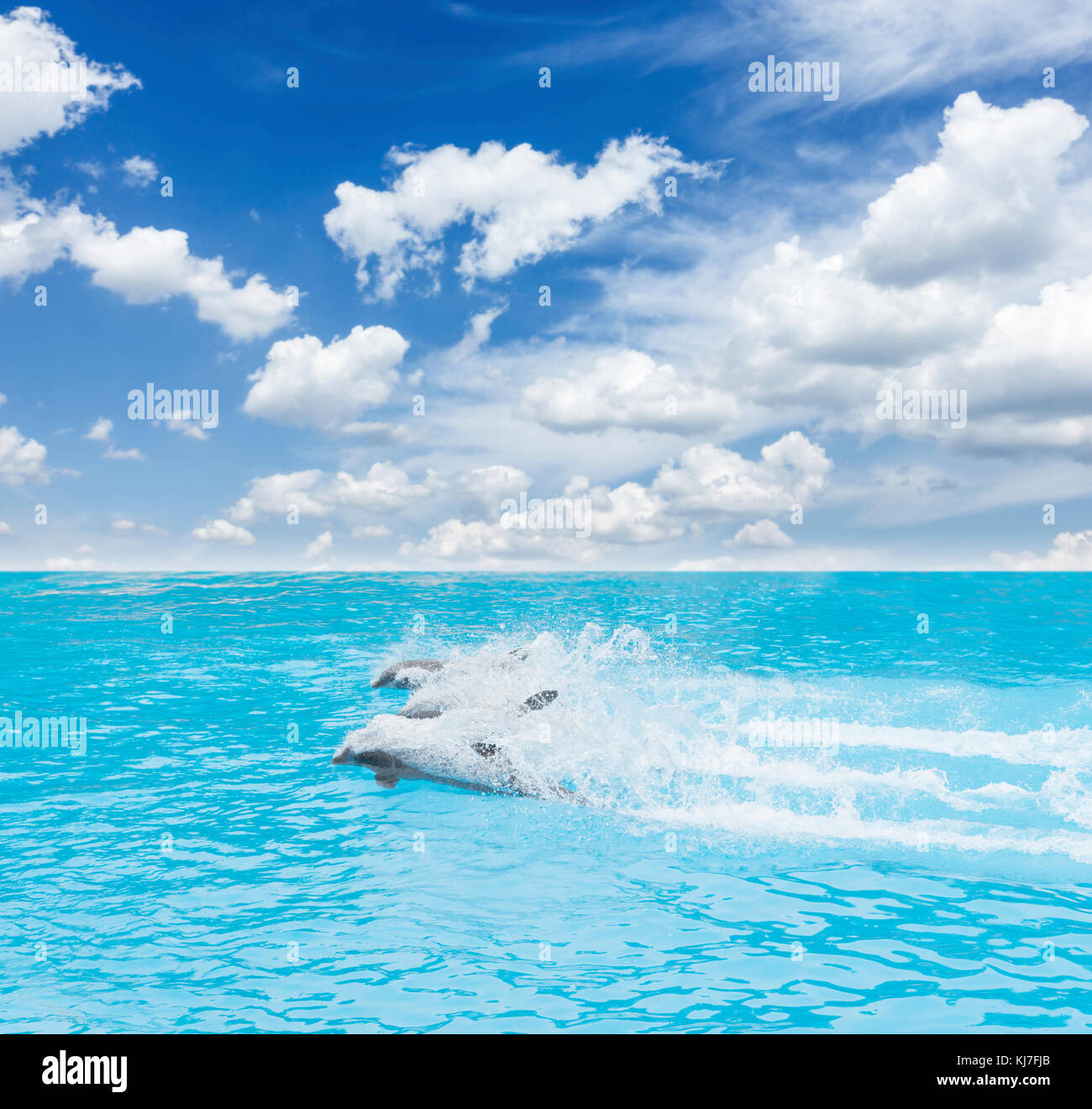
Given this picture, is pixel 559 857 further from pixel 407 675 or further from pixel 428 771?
pixel 407 675

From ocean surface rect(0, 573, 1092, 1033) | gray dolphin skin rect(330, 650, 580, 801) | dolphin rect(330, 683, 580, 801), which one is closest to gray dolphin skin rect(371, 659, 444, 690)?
ocean surface rect(0, 573, 1092, 1033)

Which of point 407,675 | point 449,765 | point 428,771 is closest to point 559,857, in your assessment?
point 449,765

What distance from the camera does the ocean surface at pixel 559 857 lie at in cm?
625

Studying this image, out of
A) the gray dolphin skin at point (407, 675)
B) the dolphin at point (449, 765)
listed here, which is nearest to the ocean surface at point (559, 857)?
the dolphin at point (449, 765)

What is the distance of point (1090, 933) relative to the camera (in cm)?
720

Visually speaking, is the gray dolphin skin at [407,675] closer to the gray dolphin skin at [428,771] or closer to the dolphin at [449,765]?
the gray dolphin skin at [428,771]

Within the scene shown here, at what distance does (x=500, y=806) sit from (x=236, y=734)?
7007 millimetres

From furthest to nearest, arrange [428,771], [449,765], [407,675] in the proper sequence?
[407,675], [428,771], [449,765]

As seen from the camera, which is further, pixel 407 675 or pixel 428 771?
pixel 407 675

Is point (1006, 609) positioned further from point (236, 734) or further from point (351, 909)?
point (351, 909)

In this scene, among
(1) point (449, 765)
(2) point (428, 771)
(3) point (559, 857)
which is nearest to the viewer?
(3) point (559, 857)

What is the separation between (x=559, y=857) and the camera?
930 centimetres

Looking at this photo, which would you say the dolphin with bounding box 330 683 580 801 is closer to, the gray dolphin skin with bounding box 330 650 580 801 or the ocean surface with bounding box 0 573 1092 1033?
the gray dolphin skin with bounding box 330 650 580 801

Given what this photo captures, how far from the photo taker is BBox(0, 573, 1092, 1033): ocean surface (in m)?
6.25
